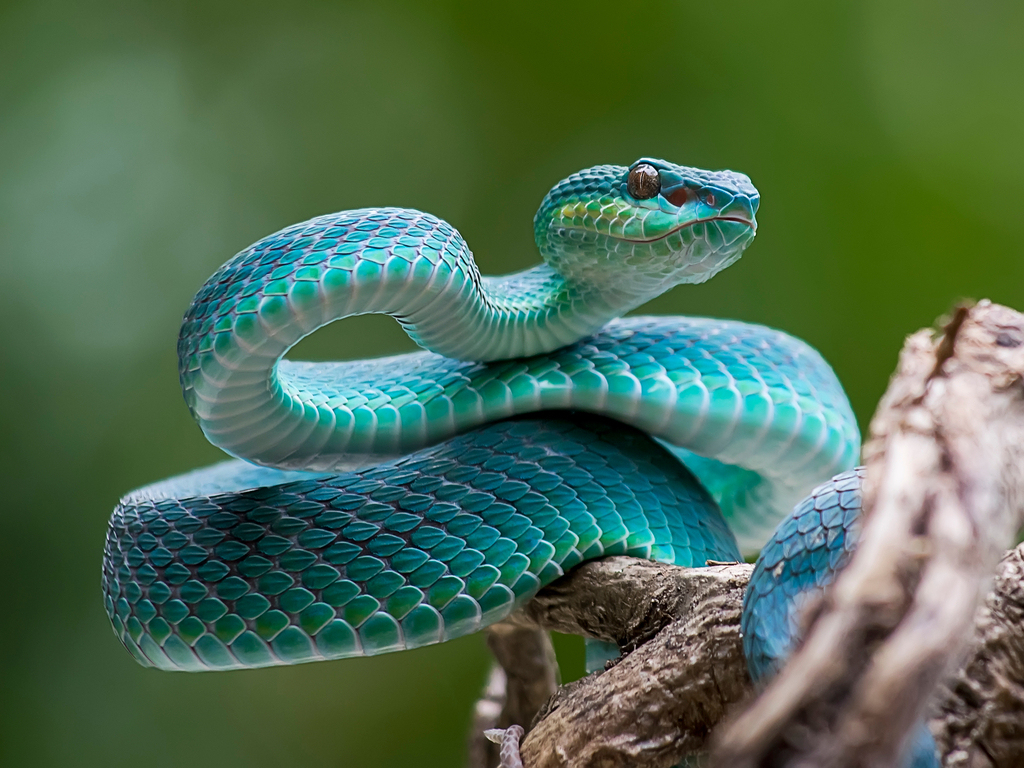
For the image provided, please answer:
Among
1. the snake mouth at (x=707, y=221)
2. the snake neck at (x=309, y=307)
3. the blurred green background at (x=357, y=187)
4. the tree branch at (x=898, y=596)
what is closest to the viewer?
the tree branch at (x=898, y=596)

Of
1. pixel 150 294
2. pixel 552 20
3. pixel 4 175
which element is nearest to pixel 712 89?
pixel 552 20

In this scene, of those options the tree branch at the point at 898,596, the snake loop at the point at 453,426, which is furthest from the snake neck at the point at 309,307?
the tree branch at the point at 898,596

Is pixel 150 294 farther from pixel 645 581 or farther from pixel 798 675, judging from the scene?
pixel 798 675

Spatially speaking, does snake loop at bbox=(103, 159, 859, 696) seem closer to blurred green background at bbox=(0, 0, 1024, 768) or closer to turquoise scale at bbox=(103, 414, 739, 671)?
turquoise scale at bbox=(103, 414, 739, 671)

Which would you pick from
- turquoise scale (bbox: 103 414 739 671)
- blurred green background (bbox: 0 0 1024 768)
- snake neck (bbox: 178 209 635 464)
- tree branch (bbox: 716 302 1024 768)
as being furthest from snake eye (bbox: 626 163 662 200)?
blurred green background (bbox: 0 0 1024 768)

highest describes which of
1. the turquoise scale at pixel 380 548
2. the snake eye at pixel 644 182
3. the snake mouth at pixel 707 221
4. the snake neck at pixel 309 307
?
the snake eye at pixel 644 182

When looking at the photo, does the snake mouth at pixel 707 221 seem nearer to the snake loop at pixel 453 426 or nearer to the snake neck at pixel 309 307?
the snake loop at pixel 453 426

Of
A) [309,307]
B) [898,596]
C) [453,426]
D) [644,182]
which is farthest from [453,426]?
[898,596]

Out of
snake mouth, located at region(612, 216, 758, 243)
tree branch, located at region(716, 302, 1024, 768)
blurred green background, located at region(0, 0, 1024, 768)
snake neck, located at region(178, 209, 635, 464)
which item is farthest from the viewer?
blurred green background, located at region(0, 0, 1024, 768)
